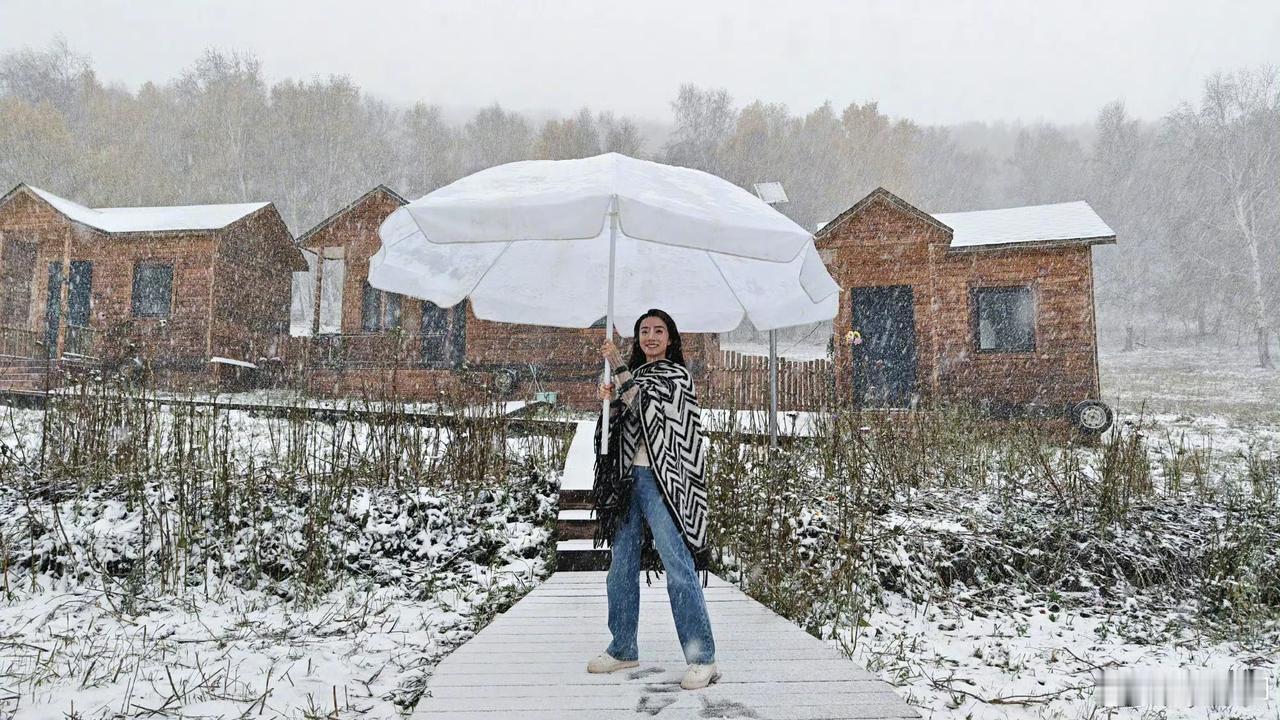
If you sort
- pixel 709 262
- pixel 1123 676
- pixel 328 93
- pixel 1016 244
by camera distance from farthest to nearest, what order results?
pixel 328 93
pixel 1016 244
pixel 709 262
pixel 1123 676

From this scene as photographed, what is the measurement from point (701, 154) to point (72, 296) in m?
31.8

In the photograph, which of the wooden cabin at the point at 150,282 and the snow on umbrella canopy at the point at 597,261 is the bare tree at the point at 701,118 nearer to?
the wooden cabin at the point at 150,282

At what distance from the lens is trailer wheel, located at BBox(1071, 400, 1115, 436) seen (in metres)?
12.3

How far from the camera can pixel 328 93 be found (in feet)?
122

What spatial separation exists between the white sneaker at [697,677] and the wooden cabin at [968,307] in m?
10.8

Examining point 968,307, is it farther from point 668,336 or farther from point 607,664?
point 607,664

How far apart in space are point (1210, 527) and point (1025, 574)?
1641 mm

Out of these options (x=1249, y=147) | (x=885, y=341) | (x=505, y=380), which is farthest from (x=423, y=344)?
(x=1249, y=147)

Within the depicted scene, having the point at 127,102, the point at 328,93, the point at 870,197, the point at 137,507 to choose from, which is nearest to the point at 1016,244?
the point at 870,197

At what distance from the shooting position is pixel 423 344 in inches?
632

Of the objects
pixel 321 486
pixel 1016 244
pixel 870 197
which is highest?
pixel 870 197

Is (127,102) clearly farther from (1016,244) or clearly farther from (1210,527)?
(1210,527)

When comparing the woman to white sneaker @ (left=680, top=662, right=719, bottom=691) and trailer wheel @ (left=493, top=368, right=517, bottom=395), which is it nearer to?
white sneaker @ (left=680, top=662, right=719, bottom=691)

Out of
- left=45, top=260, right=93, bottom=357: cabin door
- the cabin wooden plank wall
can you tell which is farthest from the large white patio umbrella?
left=45, top=260, right=93, bottom=357: cabin door
